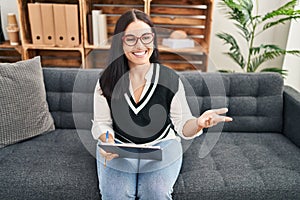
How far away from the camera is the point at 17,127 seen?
1474 millimetres

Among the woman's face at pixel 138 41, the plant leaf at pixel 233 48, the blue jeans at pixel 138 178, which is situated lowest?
the blue jeans at pixel 138 178

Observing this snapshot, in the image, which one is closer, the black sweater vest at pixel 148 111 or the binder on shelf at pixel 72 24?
the black sweater vest at pixel 148 111

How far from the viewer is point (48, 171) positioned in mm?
1288

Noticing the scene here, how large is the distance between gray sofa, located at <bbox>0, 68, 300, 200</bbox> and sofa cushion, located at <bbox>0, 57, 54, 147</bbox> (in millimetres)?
67

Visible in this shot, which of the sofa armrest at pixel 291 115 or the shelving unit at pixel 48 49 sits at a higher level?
the shelving unit at pixel 48 49

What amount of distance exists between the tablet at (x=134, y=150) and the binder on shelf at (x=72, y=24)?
1271 millimetres

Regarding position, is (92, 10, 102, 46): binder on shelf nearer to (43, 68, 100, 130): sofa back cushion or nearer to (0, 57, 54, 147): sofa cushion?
(43, 68, 100, 130): sofa back cushion

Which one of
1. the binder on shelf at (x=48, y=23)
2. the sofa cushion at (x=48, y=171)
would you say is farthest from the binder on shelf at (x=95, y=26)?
the sofa cushion at (x=48, y=171)

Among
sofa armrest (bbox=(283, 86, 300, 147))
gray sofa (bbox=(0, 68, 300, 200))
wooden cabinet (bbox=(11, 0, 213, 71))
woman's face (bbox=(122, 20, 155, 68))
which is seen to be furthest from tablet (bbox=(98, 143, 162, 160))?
wooden cabinet (bbox=(11, 0, 213, 71))

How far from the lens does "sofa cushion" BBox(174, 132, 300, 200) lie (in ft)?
4.07

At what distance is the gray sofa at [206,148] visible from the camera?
1235mm

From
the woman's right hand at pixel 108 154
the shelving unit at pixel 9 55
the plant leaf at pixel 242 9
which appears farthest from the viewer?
the shelving unit at pixel 9 55

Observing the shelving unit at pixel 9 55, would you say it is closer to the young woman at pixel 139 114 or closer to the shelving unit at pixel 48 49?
the shelving unit at pixel 48 49

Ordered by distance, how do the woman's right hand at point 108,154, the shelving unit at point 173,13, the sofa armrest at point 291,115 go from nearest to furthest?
1. the woman's right hand at point 108,154
2. the sofa armrest at point 291,115
3. the shelving unit at point 173,13
